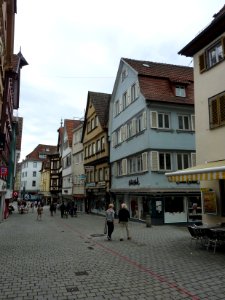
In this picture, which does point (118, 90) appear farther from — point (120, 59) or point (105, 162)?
point (105, 162)

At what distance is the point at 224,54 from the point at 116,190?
61.9 ft

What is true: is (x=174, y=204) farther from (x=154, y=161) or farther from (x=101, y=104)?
(x=101, y=104)

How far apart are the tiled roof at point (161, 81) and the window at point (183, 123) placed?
1317mm

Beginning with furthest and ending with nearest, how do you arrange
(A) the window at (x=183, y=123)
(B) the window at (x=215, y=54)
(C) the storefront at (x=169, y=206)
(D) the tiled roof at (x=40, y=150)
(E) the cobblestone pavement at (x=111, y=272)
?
(D) the tiled roof at (x=40, y=150), (A) the window at (x=183, y=123), (C) the storefront at (x=169, y=206), (B) the window at (x=215, y=54), (E) the cobblestone pavement at (x=111, y=272)

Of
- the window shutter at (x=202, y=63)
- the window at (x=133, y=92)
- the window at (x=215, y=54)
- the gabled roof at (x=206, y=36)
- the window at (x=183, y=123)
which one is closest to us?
the gabled roof at (x=206, y=36)

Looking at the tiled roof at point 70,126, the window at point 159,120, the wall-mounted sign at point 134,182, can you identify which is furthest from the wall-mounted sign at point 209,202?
the tiled roof at point 70,126

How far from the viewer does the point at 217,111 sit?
15336 mm

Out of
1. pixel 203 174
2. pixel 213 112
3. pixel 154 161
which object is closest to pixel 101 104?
pixel 154 161

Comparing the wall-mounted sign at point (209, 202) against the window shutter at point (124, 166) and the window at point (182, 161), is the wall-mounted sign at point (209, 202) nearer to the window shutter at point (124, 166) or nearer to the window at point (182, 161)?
the window at point (182, 161)

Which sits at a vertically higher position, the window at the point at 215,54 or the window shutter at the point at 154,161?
the window at the point at 215,54

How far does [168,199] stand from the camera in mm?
24953

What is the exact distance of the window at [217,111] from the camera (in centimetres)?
1500

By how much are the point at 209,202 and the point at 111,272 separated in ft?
25.7

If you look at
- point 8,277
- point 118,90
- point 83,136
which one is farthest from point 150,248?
point 83,136
